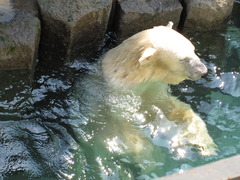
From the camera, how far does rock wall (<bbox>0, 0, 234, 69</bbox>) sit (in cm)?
439

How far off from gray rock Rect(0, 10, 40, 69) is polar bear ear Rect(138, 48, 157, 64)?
4.30 feet

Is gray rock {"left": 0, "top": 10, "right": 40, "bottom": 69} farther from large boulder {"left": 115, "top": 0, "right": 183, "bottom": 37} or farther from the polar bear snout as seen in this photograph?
the polar bear snout

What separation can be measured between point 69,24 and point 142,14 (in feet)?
3.64

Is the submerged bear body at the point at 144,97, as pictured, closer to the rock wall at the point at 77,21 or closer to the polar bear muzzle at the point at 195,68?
the polar bear muzzle at the point at 195,68

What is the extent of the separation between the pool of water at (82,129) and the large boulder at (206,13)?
1058mm

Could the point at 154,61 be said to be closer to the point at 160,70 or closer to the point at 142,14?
the point at 160,70

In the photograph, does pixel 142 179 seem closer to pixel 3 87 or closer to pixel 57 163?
pixel 57 163

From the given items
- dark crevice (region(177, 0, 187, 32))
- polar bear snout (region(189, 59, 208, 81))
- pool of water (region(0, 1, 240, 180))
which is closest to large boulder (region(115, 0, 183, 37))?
dark crevice (region(177, 0, 187, 32))

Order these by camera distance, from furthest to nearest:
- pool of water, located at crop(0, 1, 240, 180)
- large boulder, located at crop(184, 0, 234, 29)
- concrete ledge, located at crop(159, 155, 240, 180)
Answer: large boulder, located at crop(184, 0, 234, 29) → pool of water, located at crop(0, 1, 240, 180) → concrete ledge, located at crop(159, 155, 240, 180)

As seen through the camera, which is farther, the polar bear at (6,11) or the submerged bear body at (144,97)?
the polar bear at (6,11)

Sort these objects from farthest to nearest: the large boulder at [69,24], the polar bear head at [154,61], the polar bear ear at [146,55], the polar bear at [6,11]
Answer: the large boulder at [69,24], the polar bear at [6,11], the polar bear head at [154,61], the polar bear ear at [146,55]

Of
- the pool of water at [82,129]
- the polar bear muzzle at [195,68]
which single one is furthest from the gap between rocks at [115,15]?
the polar bear muzzle at [195,68]

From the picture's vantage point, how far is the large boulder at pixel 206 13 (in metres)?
5.58

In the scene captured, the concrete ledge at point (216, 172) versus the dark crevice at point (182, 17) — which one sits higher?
Result: the concrete ledge at point (216, 172)
